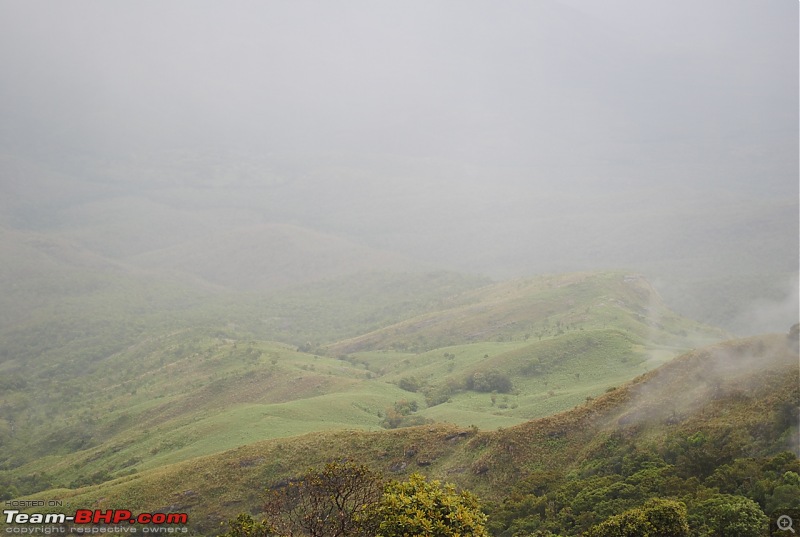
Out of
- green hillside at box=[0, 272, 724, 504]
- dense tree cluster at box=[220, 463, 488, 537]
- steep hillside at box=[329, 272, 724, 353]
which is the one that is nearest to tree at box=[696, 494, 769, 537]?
dense tree cluster at box=[220, 463, 488, 537]

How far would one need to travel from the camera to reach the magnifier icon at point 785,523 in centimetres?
2567

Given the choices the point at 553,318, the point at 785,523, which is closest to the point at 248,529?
the point at 785,523

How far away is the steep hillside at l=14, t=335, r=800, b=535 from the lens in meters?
37.6

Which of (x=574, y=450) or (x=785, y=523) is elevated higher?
(x=785, y=523)

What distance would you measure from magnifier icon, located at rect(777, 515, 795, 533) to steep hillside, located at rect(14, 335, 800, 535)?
15.7ft

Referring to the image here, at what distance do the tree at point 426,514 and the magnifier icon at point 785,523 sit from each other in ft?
40.0

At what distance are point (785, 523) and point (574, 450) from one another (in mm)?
21168

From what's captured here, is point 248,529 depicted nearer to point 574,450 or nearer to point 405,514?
point 405,514

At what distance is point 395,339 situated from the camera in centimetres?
13825

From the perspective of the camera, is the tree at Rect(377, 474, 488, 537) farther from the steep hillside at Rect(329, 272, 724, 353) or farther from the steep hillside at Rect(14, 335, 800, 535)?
the steep hillside at Rect(329, 272, 724, 353)

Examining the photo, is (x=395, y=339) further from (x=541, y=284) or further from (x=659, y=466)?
(x=659, y=466)

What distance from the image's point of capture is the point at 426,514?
25156 millimetres

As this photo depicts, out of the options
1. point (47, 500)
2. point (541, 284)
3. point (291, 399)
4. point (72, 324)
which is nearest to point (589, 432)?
point (47, 500)

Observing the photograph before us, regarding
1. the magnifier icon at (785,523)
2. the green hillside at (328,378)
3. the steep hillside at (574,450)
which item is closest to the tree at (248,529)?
the steep hillside at (574,450)
